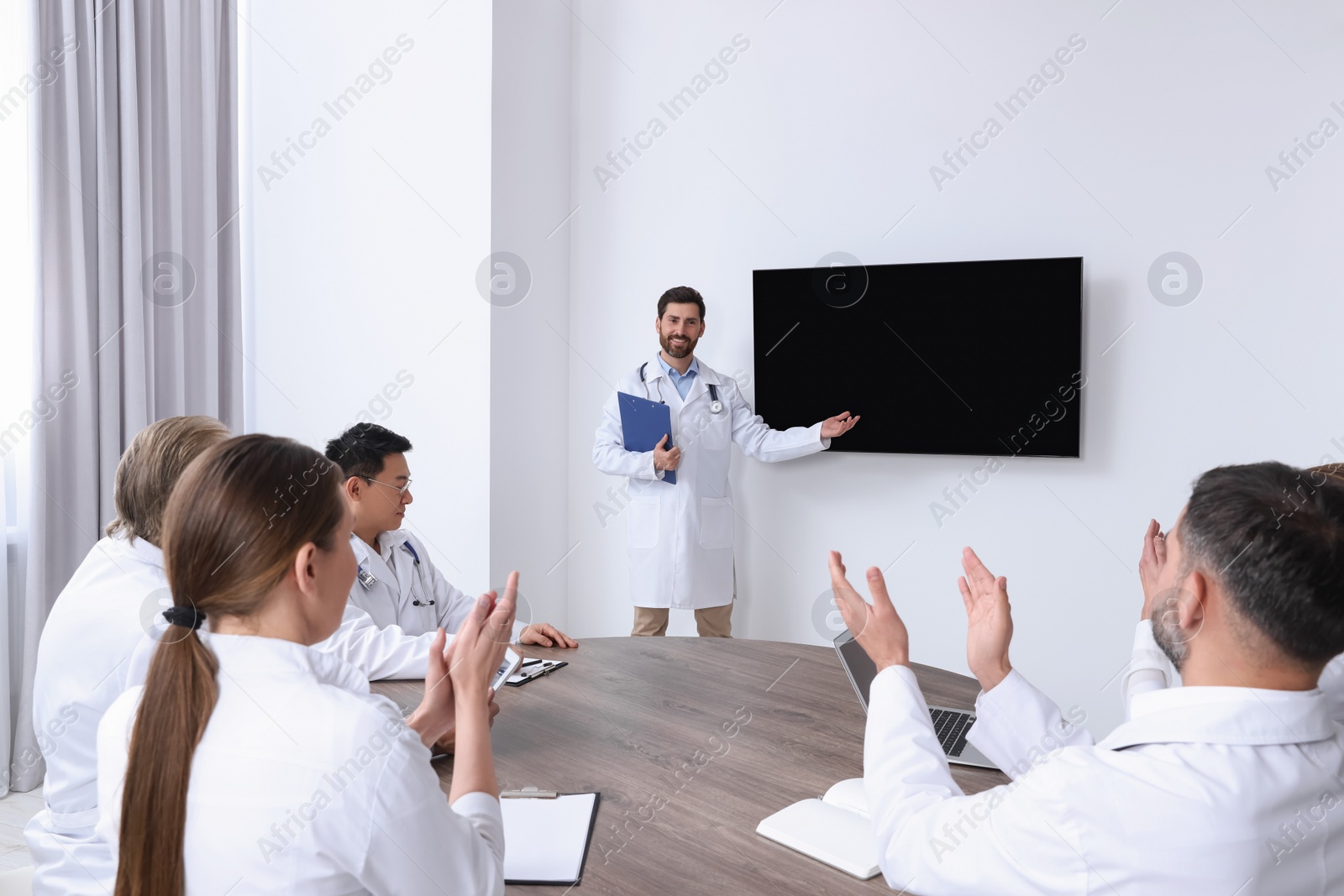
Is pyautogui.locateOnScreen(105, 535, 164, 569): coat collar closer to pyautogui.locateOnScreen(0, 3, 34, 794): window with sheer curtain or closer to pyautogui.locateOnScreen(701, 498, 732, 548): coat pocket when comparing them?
pyautogui.locateOnScreen(0, 3, 34, 794): window with sheer curtain

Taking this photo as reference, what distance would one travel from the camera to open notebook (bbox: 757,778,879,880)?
1.35m

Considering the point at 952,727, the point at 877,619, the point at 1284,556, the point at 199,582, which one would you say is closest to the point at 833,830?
the point at 877,619

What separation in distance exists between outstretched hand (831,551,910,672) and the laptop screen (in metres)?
0.53

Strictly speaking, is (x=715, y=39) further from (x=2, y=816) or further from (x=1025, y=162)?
(x=2, y=816)

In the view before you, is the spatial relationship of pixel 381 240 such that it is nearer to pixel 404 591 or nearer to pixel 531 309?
pixel 531 309

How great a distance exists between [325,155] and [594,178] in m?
1.25

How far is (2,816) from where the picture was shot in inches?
127

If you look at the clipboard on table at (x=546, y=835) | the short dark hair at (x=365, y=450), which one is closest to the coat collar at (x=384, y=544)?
the short dark hair at (x=365, y=450)

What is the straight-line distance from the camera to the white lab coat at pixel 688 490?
3924mm

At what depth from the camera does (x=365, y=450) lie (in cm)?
247

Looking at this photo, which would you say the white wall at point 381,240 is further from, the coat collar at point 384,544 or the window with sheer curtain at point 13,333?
the coat collar at point 384,544

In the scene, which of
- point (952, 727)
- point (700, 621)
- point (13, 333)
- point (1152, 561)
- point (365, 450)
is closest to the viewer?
point (1152, 561)

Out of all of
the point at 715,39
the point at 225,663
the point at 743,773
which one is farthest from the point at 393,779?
the point at 715,39

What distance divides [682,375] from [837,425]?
71 cm
